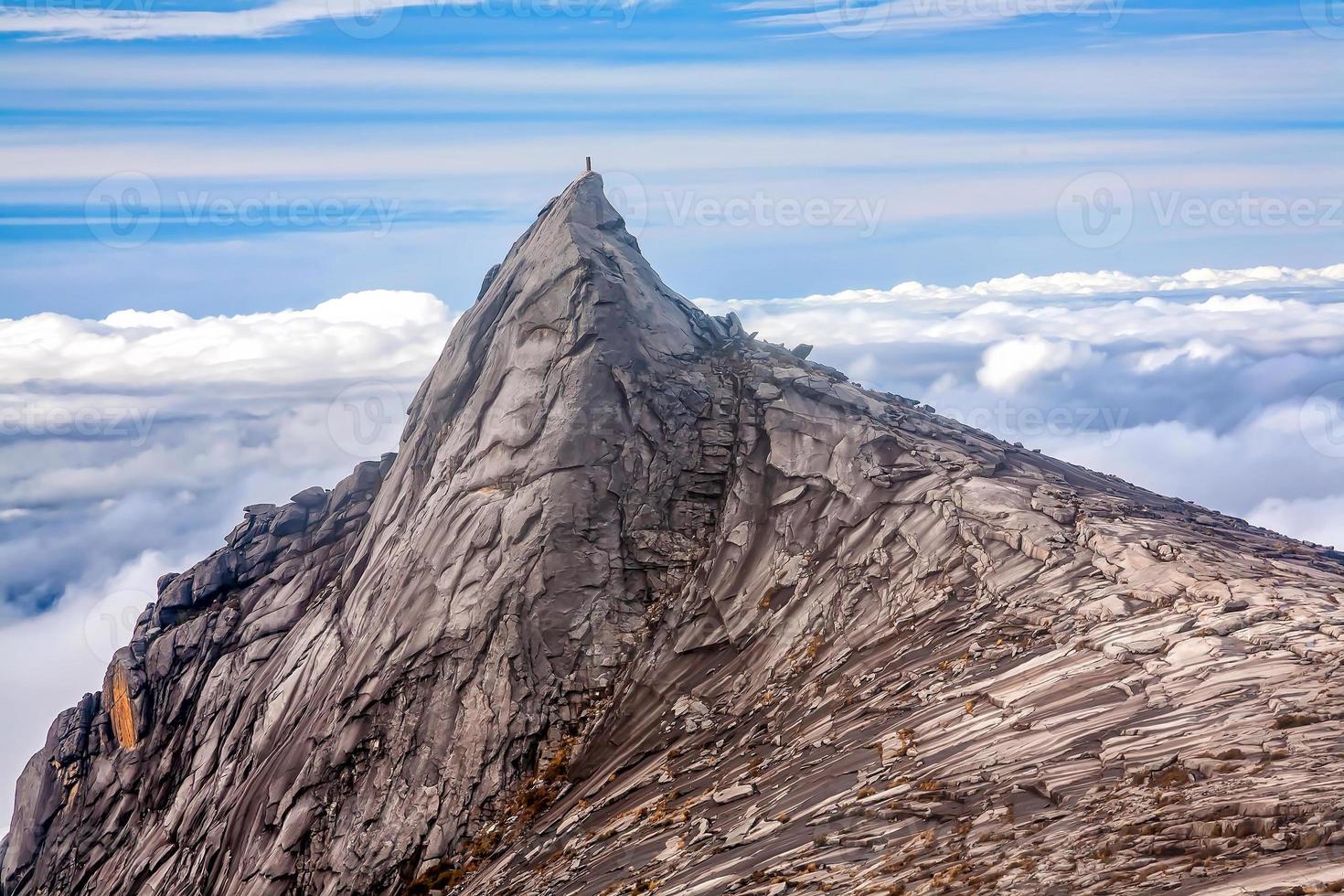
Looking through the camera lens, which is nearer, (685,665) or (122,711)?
(685,665)

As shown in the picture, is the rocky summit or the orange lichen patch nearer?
the rocky summit

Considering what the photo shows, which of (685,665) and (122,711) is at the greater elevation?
(685,665)

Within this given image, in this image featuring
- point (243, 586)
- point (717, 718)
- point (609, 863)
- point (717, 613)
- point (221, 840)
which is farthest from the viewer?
point (243, 586)

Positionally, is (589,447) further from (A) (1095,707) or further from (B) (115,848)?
(B) (115,848)

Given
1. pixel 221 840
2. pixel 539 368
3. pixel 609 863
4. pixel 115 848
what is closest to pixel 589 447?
pixel 539 368

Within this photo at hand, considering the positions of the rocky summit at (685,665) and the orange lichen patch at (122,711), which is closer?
the rocky summit at (685,665)
